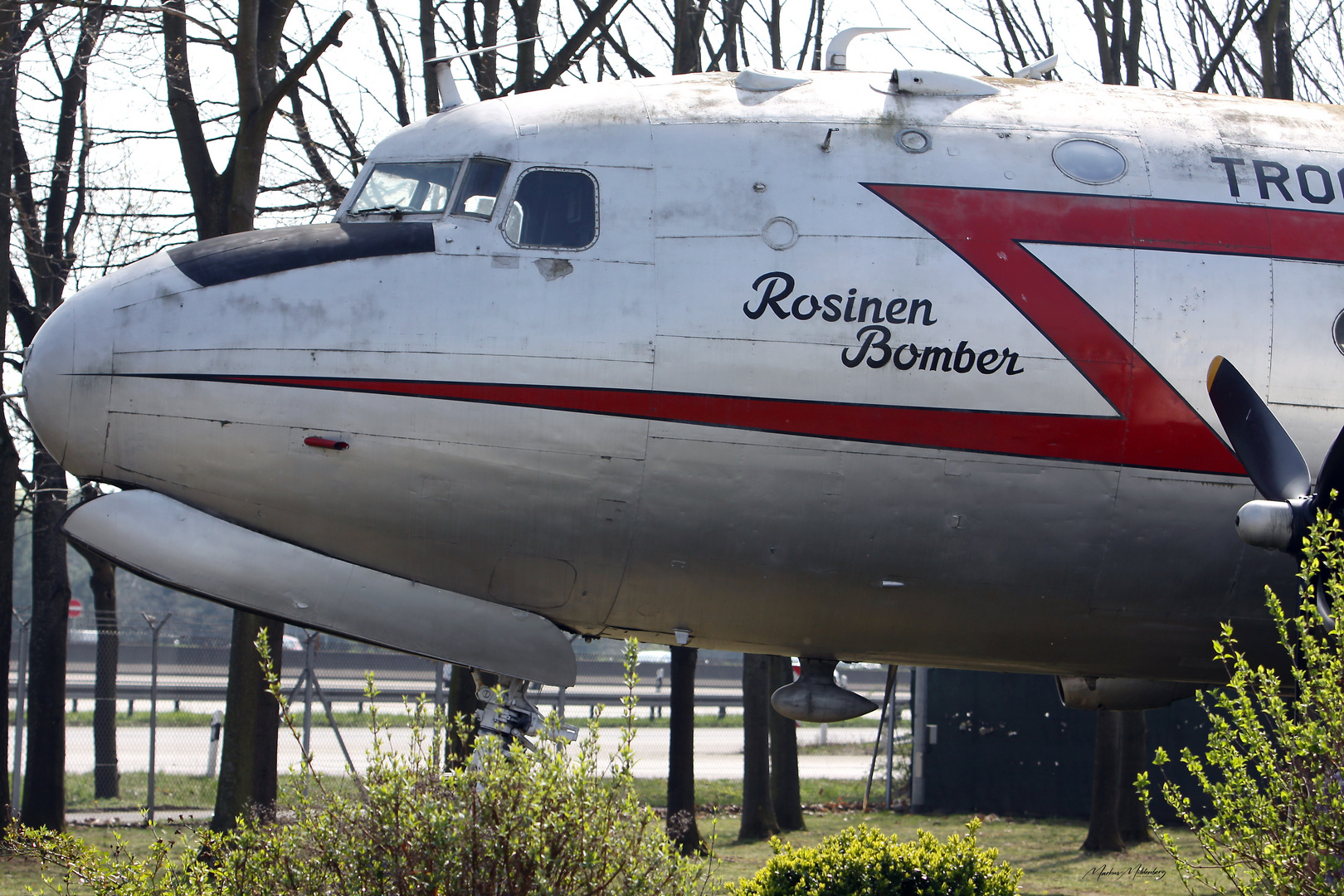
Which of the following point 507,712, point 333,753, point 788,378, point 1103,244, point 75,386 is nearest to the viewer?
point 75,386

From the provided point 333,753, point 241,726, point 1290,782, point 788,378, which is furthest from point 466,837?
point 333,753

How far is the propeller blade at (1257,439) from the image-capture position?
7457mm

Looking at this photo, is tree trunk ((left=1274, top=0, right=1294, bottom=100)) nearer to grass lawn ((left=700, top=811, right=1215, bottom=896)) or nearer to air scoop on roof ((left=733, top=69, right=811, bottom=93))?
grass lawn ((left=700, top=811, right=1215, bottom=896))

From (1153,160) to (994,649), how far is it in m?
3.32

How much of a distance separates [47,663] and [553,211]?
13783mm

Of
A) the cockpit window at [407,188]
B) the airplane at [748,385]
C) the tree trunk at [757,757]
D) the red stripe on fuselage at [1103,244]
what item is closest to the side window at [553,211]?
the airplane at [748,385]

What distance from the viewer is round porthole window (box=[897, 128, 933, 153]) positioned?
8398 millimetres

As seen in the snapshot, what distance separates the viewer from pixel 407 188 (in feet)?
27.8

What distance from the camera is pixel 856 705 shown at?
27.3ft

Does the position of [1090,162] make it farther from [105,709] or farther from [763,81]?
[105,709]

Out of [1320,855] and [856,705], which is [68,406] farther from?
[1320,855]

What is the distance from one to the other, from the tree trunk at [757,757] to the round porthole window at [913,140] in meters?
12.1

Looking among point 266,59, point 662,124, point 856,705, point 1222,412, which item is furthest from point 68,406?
point 266,59

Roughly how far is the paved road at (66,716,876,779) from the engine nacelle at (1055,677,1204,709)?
59.2 feet
